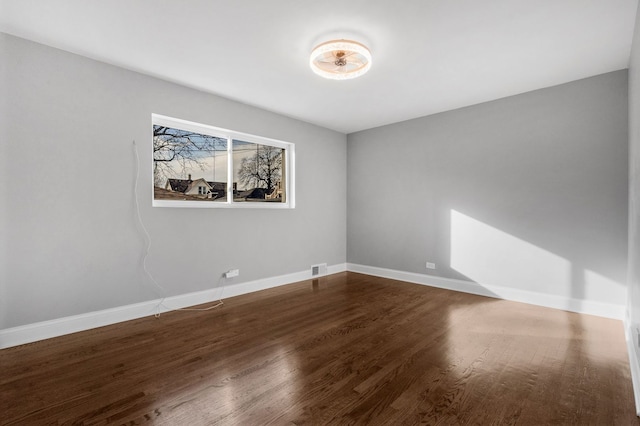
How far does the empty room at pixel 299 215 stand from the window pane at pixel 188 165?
3cm

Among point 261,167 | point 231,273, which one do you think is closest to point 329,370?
point 231,273

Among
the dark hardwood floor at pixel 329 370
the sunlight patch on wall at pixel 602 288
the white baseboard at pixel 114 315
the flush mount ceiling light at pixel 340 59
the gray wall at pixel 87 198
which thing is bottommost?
the dark hardwood floor at pixel 329 370

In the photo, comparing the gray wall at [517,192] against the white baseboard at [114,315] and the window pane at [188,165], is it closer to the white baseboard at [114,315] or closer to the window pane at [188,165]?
the white baseboard at [114,315]

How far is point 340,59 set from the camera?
2.74 m

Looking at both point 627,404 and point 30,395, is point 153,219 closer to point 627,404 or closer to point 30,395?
point 30,395

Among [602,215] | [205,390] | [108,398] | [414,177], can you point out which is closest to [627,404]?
[602,215]

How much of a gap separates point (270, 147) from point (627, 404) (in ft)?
14.6

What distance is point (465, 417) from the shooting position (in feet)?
5.22

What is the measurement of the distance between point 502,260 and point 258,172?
363 cm

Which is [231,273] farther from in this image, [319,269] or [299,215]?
[319,269]

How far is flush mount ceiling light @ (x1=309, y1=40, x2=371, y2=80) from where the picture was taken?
2539 mm

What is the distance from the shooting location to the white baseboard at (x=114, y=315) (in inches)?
98.0

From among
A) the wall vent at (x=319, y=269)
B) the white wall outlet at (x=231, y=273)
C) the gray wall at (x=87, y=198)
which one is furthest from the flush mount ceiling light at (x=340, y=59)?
the wall vent at (x=319, y=269)

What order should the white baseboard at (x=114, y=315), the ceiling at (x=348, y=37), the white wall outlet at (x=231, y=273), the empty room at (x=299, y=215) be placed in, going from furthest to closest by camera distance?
the white wall outlet at (x=231, y=273), the white baseboard at (x=114, y=315), the ceiling at (x=348, y=37), the empty room at (x=299, y=215)
